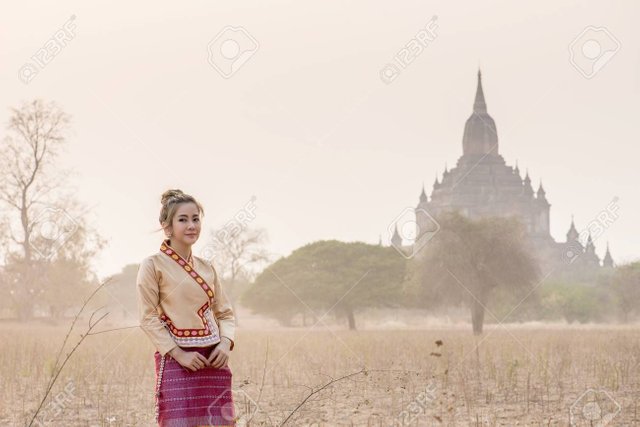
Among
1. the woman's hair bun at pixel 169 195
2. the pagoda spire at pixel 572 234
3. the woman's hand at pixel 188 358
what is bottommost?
the woman's hand at pixel 188 358

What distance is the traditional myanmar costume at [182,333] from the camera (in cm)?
333

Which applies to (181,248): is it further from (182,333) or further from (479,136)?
(479,136)

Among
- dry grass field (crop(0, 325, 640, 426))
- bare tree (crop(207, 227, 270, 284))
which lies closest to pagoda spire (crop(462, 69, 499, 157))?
bare tree (crop(207, 227, 270, 284))

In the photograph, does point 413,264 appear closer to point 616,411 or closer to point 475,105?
point 616,411

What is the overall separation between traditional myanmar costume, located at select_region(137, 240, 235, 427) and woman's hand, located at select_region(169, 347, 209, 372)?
1.3 inches

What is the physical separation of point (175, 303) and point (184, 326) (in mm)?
100

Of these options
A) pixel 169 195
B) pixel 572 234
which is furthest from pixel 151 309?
pixel 572 234

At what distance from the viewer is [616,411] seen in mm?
7191

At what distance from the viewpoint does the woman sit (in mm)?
3332

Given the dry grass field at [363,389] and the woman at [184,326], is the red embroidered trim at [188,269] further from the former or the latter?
the dry grass field at [363,389]

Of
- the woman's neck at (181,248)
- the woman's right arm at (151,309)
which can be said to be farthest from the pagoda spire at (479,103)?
the woman's right arm at (151,309)

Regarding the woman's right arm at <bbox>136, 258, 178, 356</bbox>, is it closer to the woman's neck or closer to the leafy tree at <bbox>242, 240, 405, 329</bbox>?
the woman's neck

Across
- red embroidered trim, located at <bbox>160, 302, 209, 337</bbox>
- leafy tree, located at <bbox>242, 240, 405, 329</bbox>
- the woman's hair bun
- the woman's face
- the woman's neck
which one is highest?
leafy tree, located at <bbox>242, 240, 405, 329</bbox>

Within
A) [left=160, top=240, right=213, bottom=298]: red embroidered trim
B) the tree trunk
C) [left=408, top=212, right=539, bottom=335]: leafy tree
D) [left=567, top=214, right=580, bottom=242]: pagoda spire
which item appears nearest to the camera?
[left=160, top=240, right=213, bottom=298]: red embroidered trim
